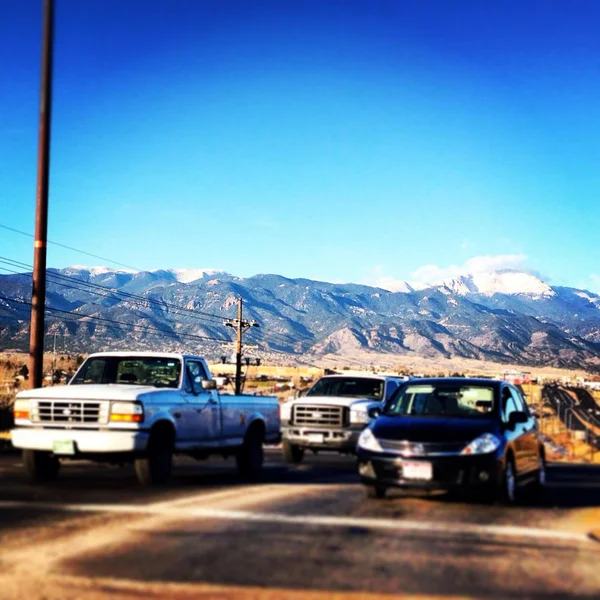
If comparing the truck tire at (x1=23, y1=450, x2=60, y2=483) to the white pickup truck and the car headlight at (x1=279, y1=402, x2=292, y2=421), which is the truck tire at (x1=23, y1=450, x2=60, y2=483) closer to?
the white pickup truck

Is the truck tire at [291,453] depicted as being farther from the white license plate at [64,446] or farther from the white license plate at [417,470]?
the white license plate at [417,470]

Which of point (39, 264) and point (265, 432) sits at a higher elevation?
point (39, 264)

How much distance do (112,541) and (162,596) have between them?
2240 millimetres

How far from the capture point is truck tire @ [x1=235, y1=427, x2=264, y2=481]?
1602 cm

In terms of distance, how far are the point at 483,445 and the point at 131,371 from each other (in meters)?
6.22

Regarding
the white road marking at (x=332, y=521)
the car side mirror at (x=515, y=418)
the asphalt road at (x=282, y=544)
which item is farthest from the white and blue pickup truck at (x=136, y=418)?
the car side mirror at (x=515, y=418)

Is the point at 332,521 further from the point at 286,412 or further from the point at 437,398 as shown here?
the point at 286,412

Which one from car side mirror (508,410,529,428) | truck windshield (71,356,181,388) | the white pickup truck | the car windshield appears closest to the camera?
car side mirror (508,410,529,428)

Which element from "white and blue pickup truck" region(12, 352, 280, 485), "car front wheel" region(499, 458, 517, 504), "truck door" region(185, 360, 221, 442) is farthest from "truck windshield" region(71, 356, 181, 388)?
"car front wheel" region(499, 458, 517, 504)

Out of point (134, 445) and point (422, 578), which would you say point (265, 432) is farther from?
point (422, 578)

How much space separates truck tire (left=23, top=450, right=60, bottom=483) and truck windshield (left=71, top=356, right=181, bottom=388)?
64.4 inches

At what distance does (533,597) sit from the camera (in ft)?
22.6

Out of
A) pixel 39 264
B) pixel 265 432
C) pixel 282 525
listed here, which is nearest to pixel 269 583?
pixel 282 525

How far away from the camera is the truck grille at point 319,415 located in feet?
60.2
